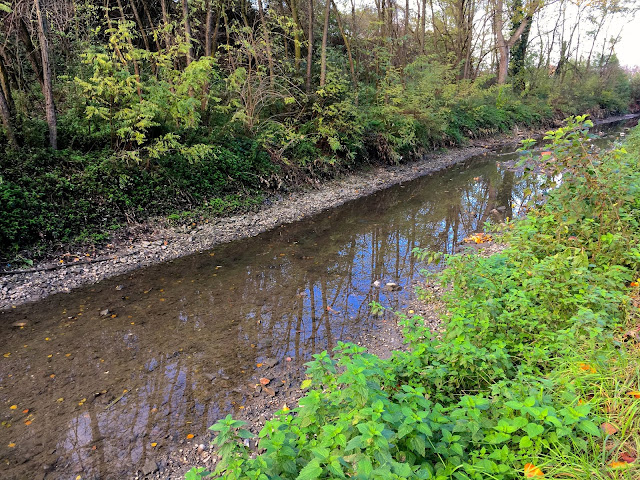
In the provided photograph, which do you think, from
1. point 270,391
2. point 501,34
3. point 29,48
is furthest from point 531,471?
point 501,34

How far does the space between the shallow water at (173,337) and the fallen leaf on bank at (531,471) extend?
2.68m

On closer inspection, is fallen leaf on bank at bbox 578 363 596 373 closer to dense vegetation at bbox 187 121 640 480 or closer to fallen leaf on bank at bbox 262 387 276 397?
dense vegetation at bbox 187 121 640 480

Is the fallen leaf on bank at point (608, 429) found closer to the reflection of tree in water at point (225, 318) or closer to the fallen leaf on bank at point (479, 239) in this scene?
the reflection of tree in water at point (225, 318)

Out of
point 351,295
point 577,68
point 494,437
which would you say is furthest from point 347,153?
point 577,68

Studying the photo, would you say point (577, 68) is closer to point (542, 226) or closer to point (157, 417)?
point (542, 226)

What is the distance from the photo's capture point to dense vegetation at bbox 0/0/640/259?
24.0 feet

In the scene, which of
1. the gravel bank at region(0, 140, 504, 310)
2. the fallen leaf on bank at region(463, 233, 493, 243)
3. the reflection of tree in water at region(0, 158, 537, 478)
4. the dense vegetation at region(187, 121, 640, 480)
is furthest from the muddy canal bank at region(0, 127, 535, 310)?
the dense vegetation at region(187, 121, 640, 480)

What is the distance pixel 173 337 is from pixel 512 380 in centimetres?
406

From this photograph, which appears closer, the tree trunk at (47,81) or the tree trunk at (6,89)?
the tree trunk at (47,81)

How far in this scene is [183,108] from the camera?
870 cm

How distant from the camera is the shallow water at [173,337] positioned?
3.45 meters

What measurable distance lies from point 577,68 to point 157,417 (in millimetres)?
41539

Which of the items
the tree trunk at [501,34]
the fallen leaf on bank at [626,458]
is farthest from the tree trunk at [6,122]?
the tree trunk at [501,34]

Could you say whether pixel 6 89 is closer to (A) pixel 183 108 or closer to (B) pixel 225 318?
(A) pixel 183 108
